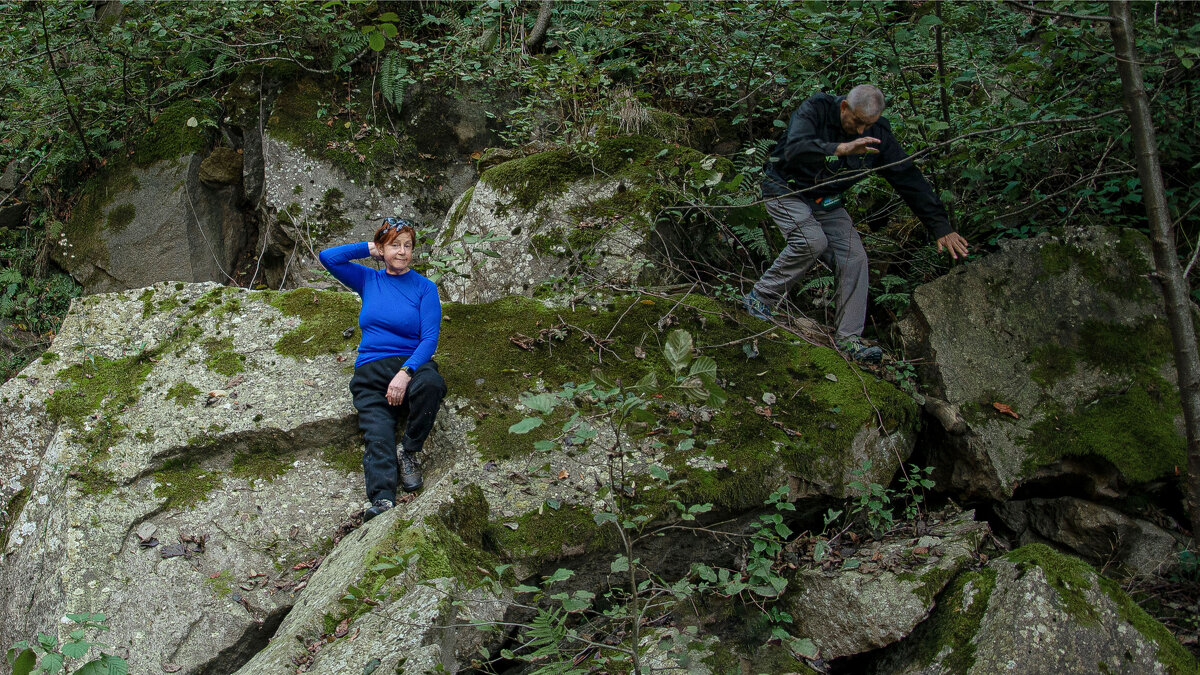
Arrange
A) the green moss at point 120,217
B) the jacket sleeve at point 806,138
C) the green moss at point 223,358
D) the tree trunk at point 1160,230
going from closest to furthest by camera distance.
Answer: the tree trunk at point 1160,230
the green moss at point 223,358
the jacket sleeve at point 806,138
the green moss at point 120,217

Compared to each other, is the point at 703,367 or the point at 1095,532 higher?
the point at 703,367

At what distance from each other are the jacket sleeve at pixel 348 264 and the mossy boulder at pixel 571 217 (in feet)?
3.27

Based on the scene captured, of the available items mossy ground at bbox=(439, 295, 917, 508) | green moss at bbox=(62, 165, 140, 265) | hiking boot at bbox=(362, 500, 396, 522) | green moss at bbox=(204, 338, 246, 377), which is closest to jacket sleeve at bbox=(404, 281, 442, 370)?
mossy ground at bbox=(439, 295, 917, 508)

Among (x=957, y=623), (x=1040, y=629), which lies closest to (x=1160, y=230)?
(x=1040, y=629)

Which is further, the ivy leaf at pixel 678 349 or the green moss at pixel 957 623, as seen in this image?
the green moss at pixel 957 623

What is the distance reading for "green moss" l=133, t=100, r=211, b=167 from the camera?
8.75 meters

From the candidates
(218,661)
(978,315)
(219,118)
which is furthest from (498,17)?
(218,661)

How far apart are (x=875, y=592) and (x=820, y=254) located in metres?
2.58

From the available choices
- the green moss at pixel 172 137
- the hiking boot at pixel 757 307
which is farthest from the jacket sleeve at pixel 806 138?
the green moss at pixel 172 137

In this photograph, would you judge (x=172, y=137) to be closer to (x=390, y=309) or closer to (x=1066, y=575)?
(x=390, y=309)

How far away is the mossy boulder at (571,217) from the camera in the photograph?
6062 mm

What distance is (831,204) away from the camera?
5781 millimetres

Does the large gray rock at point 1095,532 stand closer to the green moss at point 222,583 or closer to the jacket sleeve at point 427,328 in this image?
the jacket sleeve at point 427,328

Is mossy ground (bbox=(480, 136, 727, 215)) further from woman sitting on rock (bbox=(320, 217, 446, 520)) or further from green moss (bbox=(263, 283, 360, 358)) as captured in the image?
woman sitting on rock (bbox=(320, 217, 446, 520))
